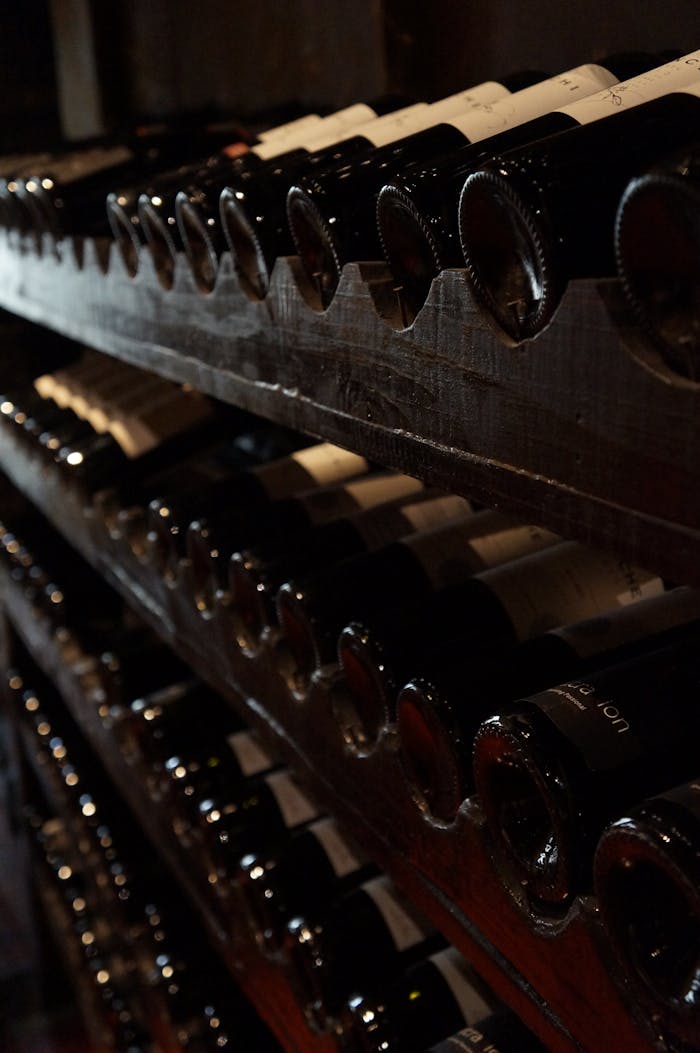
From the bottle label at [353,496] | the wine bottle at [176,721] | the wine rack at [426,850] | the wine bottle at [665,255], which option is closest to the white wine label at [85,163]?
the wine rack at [426,850]

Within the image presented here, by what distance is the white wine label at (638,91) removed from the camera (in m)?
0.52

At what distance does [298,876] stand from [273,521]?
30 cm

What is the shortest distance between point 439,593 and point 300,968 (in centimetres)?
35

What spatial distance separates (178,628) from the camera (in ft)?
3.55

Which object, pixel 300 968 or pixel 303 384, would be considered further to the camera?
pixel 300 968

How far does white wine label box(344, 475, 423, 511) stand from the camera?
981 mm

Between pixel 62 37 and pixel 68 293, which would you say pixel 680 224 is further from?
pixel 62 37

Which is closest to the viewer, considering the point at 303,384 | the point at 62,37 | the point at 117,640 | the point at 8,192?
the point at 303,384

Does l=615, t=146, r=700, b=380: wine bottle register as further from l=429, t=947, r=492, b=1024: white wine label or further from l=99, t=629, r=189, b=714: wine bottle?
l=99, t=629, r=189, b=714: wine bottle

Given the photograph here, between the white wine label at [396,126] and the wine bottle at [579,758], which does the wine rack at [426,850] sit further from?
the white wine label at [396,126]

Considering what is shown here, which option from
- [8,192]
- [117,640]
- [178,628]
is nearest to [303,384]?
[178,628]

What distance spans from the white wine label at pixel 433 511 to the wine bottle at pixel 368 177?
10.9 inches

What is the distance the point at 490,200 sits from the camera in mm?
450

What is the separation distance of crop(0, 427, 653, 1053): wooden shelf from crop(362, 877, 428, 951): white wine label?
15 centimetres
